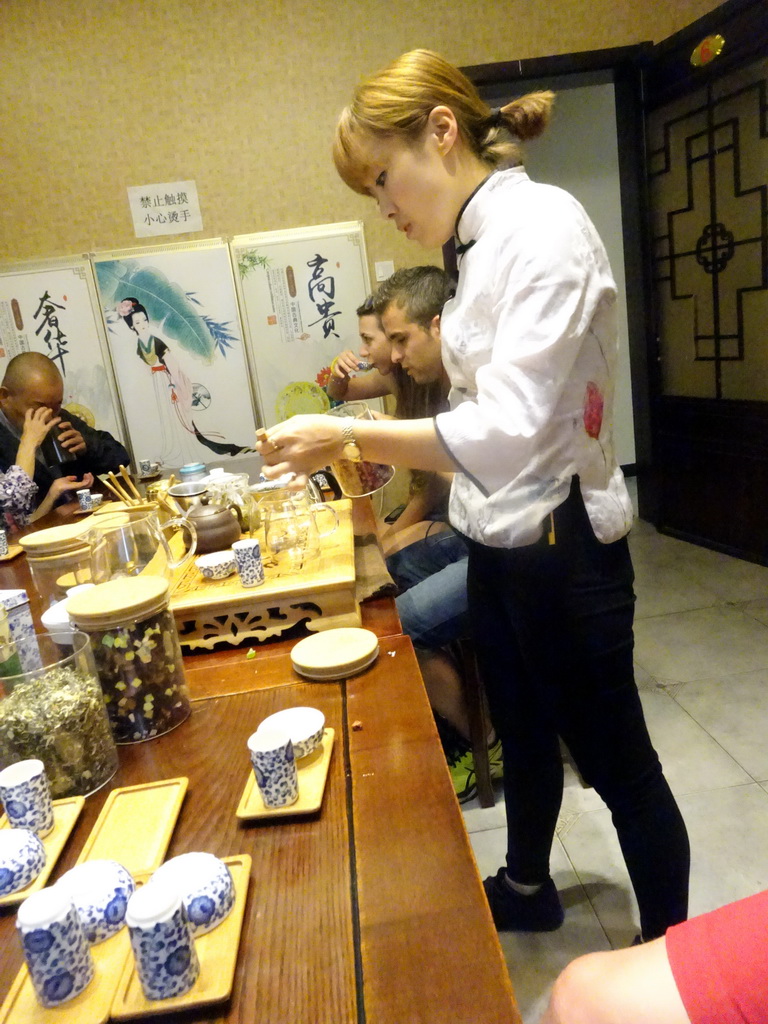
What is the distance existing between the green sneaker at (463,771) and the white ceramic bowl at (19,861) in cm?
125

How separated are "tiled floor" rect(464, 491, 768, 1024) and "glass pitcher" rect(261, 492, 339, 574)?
0.80 m

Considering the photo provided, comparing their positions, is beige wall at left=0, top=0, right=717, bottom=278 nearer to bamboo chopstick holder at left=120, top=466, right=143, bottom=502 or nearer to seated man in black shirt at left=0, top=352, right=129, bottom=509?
seated man in black shirt at left=0, top=352, right=129, bottom=509

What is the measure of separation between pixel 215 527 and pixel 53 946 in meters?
0.91

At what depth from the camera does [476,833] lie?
165 centimetres

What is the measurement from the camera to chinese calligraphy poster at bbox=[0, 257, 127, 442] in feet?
10.9

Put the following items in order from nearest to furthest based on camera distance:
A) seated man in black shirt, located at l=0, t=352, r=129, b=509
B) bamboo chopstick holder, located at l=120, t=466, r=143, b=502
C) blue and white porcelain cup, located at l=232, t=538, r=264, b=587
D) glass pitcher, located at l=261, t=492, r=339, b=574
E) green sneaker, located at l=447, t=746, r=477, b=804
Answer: blue and white porcelain cup, located at l=232, t=538, r=264, b=587, glass pitcher, located at l=261, t=492, r=339, b=574, green sneaker, located at l=447, t=746, r=477, b=804, bamboo chopstick holder, located at l=120, t=466, r=143, b=502, seated man in black shirt, located at l=0, t=352, r=129, b=509

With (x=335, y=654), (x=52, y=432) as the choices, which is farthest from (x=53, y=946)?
(x=52, y=432)

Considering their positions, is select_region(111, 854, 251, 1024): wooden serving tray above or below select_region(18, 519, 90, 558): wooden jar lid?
below

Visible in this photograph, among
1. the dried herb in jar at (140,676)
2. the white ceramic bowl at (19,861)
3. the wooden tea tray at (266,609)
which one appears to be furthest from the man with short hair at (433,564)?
the white ceramic bowl at (19,861)

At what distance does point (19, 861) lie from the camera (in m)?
0.60

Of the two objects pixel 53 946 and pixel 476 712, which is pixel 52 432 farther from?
pixel 53 946

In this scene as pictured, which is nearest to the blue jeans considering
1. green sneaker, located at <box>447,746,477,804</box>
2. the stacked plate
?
green sneaker, located at <box>447,746,477,804</box>

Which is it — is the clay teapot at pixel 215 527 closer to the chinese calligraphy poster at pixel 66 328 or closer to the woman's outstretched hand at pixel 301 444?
the woman's outstretched hand at pixel 301 444

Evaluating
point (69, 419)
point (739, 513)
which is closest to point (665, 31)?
point (739, 513)
